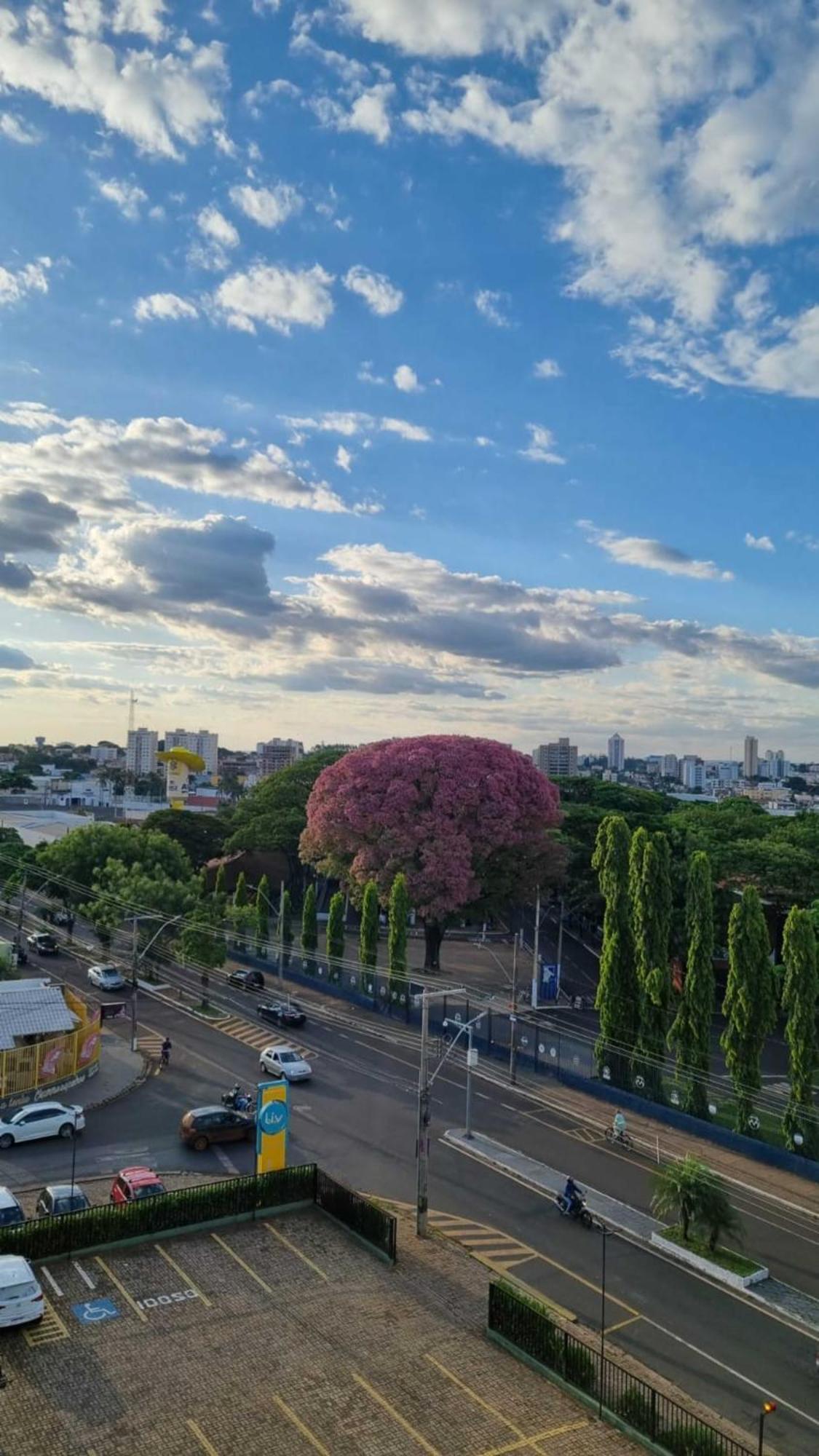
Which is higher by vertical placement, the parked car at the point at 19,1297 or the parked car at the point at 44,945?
the parked car at the point at 19,1297

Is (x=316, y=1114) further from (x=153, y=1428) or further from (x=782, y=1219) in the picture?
(x=153, y=1428)

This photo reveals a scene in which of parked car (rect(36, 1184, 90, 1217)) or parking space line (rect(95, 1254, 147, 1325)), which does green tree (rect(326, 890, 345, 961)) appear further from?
parking space line (rect(95, 1254, 147, 1325))

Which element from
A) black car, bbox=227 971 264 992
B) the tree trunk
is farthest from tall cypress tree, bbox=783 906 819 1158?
black car, bbox=227 971 264 992

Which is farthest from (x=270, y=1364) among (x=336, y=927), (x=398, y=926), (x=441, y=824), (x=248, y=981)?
(x=336, y=927)

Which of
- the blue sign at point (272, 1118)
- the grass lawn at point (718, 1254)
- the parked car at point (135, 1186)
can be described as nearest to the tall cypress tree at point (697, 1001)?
the grass lawn at point (718, 1254)

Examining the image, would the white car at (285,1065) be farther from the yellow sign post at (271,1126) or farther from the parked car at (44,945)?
the parked car at (44,945)

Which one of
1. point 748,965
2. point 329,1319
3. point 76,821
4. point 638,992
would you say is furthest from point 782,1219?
point 76,821
